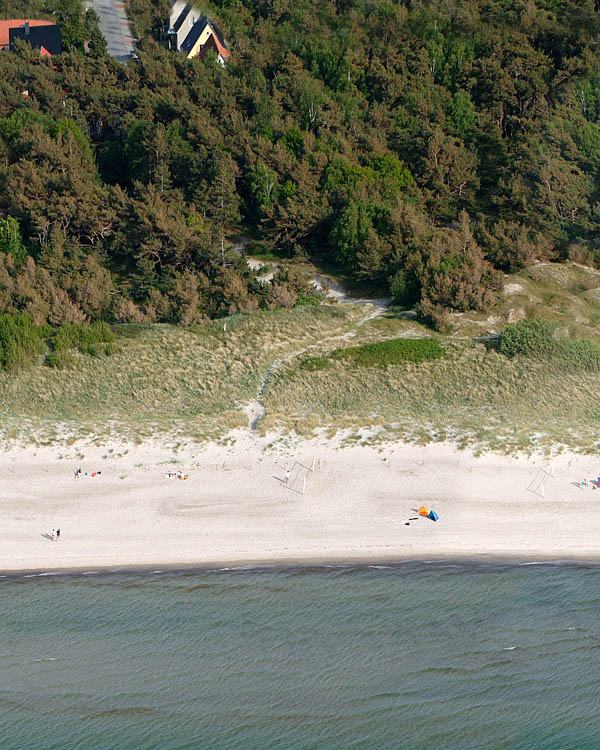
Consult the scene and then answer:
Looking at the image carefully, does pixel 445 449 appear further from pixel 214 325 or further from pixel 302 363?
pixel 214 325

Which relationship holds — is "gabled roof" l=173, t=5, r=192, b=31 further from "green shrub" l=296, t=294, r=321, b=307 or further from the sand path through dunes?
the sand path through dunes

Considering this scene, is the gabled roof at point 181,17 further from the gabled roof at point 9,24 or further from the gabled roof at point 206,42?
the gabled roof at point 9,24

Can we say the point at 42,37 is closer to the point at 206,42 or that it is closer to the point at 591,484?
the point at 206,42

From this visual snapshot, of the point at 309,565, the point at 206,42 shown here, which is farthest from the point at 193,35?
the point at 309,565

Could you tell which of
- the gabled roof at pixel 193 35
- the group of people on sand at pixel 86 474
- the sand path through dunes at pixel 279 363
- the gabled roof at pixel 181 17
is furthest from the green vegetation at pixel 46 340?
the gabled roof at pixel 181 17

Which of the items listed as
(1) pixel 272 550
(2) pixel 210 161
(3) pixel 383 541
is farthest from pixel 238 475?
(2) pixel 210 161
